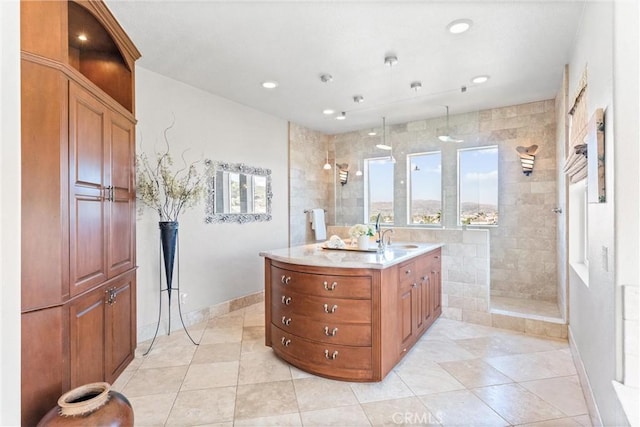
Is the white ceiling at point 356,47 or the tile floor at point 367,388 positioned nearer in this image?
the tile floor at point 367,388

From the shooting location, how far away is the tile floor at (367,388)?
80.0 inches

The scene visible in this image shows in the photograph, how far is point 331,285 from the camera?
2.47 m

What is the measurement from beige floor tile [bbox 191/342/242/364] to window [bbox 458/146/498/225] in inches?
127

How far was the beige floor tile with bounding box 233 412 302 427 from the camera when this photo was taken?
1.97 m

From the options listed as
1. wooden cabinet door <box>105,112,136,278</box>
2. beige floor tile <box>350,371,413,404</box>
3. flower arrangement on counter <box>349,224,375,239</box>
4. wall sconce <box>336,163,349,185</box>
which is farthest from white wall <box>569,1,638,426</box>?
wall sconce <box>336,163,349,185</box>

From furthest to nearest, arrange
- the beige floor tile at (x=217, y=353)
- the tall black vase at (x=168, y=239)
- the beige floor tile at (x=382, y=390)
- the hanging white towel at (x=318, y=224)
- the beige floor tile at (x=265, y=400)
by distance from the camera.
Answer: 1. the hanging white towel at (x=318, y=224)
2. the tall black vase at (x=168, y=239)
3. the beige floor tile at (x=217, y=353)
4. the beige floor tile at (x=382, y=390)
5. the beige floor tile at (x=265, y=400)

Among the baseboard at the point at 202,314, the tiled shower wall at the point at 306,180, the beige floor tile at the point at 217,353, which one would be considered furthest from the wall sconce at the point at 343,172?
the beige floor tile at the point at 217,353

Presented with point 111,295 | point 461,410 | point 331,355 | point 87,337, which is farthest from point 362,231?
point 87,337

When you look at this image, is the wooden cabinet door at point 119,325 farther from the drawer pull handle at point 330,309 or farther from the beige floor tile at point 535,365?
the beige floor tile at point 535,365

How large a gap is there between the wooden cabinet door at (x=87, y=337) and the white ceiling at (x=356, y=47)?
2.10m

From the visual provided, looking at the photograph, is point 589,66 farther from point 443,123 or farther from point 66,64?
point 66,64

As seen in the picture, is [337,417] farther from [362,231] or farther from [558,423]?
[362,231]

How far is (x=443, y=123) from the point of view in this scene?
4.48 metres
